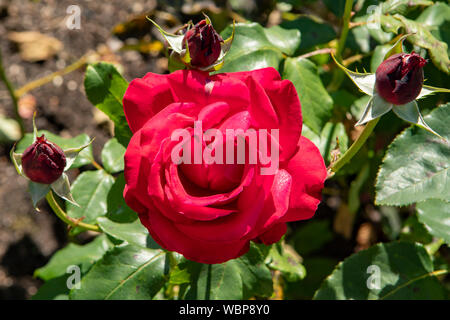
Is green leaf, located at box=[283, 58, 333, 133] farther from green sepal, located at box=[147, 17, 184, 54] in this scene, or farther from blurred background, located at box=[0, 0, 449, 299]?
blurred background, located at box=[0, 0, 449, 299]

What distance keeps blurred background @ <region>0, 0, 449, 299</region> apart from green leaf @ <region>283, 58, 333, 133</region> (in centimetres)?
60

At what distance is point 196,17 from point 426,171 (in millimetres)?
1711

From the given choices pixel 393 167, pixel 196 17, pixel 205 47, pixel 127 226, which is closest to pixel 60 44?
pixel 196 17

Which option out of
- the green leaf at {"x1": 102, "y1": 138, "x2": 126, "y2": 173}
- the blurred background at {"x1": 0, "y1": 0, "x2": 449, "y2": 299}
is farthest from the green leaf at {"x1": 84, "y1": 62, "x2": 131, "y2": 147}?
the blurred background at {"x1": 0, "y1": 0, "x2": 449, "y2": 299}

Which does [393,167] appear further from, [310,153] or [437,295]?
[437,295]

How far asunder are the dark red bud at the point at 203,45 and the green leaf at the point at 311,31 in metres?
0.50

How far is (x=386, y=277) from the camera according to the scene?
55.7 inches

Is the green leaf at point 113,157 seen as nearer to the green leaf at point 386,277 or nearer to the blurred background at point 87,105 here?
the blurred background at point 87,105

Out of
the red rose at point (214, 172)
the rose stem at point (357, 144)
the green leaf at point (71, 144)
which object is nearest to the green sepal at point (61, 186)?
the red rose at point (214, 172)

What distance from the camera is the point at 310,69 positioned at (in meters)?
1.29

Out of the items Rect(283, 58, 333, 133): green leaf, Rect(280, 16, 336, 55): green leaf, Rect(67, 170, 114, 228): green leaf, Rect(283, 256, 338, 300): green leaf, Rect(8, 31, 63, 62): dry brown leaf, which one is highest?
Rect(280, 16, 336, 55): green leaf

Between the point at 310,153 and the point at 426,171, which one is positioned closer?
the point at 310,153

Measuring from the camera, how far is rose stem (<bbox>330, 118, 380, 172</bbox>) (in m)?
0.98

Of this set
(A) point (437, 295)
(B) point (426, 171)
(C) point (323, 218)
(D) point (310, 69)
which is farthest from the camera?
(C) point (323, 218)
